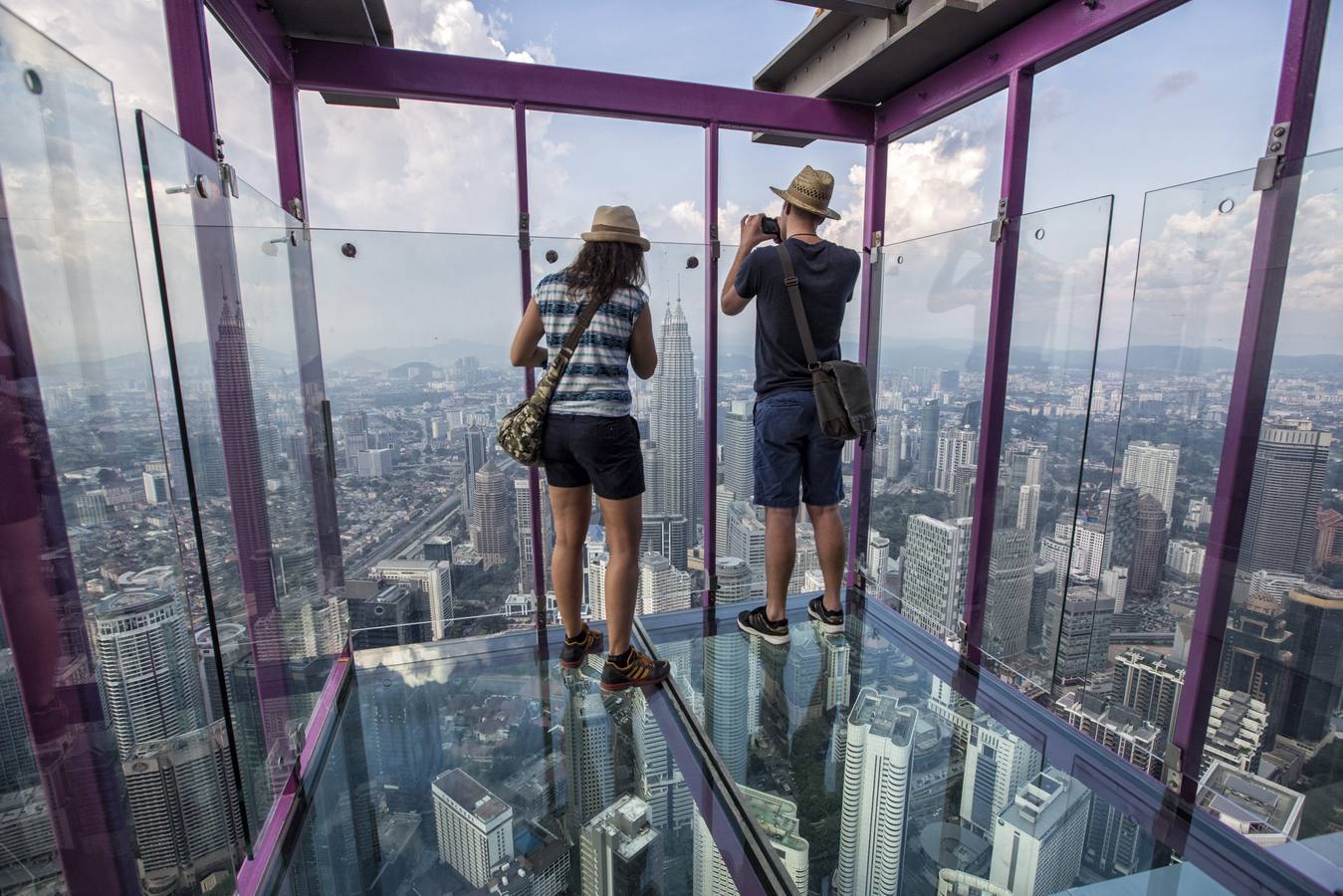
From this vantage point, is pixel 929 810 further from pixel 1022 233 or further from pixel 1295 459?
pixel 1022 233

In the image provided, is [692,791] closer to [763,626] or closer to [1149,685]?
[763,626]

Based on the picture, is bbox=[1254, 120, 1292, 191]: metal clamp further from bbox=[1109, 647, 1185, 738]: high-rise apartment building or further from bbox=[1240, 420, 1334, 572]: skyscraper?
bbox=[1109, 647, 1185, 738]: high-rise apartment building

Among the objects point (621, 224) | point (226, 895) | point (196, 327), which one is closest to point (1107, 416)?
point (621, 224)

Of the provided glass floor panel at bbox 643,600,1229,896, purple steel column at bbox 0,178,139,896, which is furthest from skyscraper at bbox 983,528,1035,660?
purple steel column at bbox 0,178,139,896

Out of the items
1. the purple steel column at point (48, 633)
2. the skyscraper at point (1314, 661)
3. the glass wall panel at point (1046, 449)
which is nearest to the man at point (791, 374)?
the glass wall panel at point (1046, 449)

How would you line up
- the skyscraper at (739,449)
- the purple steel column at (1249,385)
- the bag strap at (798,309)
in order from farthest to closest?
the skyscraper at (739,449)
the bag strap at (798,309)
the purple steel column at (1249,385)

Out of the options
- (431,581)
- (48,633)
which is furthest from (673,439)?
(48,633)

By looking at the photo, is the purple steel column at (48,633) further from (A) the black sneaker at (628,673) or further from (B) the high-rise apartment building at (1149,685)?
(B) the high-rise apartment building at (1149,685)
